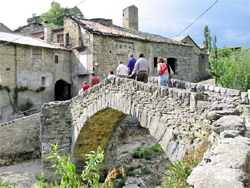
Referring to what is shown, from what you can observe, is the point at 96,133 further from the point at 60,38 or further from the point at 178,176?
the point at 60,38

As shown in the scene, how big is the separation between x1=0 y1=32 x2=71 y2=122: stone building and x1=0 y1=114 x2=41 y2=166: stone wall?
105 inches

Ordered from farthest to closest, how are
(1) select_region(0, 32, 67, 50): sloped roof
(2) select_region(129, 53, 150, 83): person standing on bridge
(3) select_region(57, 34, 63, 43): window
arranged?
(3) select_region(57, 34, 63, 43): window, (1) select_region(0, 32, 67, 50): sloped roof, (2) select_region(129, 53, 150, 83): person standing on bridge

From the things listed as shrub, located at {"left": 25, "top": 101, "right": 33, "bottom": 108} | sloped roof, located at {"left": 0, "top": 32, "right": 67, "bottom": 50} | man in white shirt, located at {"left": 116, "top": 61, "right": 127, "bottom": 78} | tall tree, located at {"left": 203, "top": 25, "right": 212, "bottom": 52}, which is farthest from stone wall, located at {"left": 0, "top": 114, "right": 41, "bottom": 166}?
tall tree, located at {"left": 203, "top": 25, "right": 212, "bottom": 52}

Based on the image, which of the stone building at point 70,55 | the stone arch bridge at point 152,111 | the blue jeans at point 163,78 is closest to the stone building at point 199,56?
the stone building at point 70,55

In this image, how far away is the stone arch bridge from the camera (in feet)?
16.1

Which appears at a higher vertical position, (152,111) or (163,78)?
(163,78)

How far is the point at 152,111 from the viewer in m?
6.14

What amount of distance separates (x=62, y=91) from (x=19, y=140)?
6667mm

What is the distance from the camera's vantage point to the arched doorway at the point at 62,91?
19098 millimetres

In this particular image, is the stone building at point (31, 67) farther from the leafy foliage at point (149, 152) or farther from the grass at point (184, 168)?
the grass at point (184, 168)

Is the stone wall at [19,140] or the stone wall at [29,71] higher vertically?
the stone wall at [29,71]

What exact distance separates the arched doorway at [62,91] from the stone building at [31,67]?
0.14m

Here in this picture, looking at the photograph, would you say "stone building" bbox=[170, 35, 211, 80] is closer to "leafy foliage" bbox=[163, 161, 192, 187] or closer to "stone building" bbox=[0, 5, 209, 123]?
"stone building" bbox=[0, 5, 209, 123]

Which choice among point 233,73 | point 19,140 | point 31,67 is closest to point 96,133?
point 19,140
